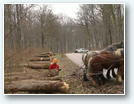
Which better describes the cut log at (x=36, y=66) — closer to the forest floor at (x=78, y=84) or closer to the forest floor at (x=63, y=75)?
the forest floor at (x=63, y=75)

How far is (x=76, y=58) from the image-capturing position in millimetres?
2711

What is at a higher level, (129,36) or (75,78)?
(129,36)

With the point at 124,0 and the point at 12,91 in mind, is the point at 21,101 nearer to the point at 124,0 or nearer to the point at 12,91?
the point at 12,91

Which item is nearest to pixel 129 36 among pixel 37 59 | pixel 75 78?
pixel 75 78

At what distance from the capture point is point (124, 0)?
8.75 ft

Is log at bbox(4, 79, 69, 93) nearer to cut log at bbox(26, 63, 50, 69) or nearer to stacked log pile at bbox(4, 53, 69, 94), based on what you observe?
stacked log pile at bbox(4, 53, 69, 94)

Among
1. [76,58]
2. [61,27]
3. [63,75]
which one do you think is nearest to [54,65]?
[63,75]

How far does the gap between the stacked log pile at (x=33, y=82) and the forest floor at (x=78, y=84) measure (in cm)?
7

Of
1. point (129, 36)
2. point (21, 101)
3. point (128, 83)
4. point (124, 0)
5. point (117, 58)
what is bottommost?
point (21, 101)

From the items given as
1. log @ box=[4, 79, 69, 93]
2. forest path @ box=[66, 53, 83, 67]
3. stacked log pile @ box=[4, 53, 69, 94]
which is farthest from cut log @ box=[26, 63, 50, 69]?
forest path @ box=[66, 53, 83, 67]

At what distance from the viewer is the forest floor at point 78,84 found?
8.71ft

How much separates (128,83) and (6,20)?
1.49 m

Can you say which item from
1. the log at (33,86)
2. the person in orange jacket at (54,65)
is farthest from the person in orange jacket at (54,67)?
the log at (33,86)

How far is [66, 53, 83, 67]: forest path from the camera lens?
8.85ft
